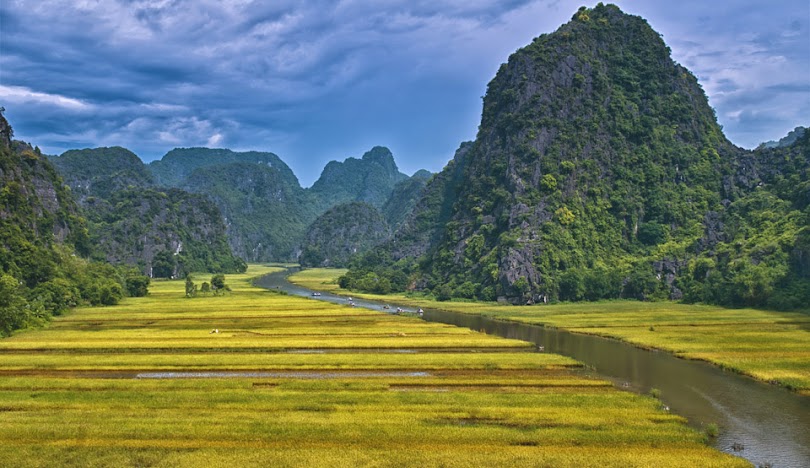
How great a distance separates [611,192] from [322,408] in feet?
316

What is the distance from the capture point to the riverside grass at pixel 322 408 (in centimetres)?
2409

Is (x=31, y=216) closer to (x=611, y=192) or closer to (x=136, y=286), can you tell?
(x=136, y=286)

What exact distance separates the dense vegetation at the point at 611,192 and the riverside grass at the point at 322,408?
47448 millimetres

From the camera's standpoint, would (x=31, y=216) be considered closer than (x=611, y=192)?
Yes

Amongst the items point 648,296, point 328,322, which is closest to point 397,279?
point 648,296

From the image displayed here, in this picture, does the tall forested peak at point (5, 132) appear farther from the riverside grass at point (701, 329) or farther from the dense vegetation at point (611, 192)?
the riverside grass at point (701, 329)

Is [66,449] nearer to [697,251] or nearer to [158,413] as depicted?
[158,413]

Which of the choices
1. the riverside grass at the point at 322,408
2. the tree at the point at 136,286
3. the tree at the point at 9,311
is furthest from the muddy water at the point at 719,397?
the tree at the point at 136,286

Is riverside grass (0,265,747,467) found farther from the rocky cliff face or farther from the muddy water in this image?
the rocky cliff face

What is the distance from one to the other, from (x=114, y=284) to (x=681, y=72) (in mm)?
125089

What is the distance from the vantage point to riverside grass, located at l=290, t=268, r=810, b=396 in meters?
41.4

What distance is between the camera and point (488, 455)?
78.2 ft

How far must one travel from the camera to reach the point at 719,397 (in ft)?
111

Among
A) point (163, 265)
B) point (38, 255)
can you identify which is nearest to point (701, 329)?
point (38, 255)
